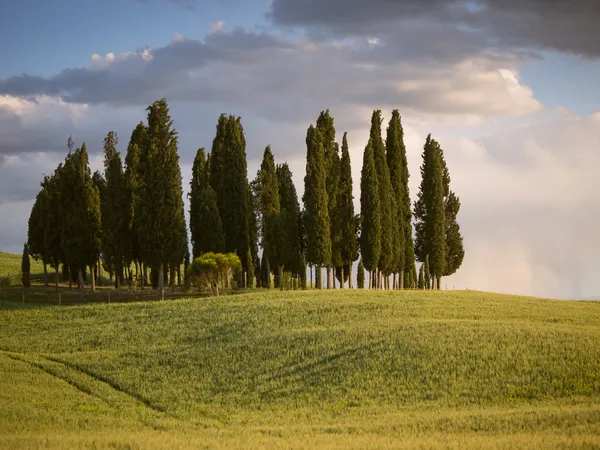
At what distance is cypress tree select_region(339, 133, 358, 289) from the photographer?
78312 millimetres

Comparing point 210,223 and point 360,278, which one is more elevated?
point 210,223

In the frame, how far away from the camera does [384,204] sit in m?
80.6

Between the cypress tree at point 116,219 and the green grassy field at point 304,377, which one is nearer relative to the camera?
the green grassy field at point 304,377

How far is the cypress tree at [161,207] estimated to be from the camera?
238 feet

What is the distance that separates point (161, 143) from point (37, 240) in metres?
26.6

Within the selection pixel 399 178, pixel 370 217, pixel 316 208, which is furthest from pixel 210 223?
pixel 399 178

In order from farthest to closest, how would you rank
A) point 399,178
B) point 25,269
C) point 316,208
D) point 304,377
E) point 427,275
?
point 25,269, point 427,275, point 399,178, point 316,208, point 304,377

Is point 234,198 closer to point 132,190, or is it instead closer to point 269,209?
point 269,209

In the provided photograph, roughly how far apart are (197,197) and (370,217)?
57.4ft

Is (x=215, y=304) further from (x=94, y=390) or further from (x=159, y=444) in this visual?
(x=159, y=444)

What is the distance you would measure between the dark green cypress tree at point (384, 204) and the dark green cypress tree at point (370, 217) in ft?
4.80

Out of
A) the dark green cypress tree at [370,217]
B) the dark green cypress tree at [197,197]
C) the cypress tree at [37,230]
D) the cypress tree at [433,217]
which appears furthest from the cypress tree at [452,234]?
the cypress tree at [37,230]

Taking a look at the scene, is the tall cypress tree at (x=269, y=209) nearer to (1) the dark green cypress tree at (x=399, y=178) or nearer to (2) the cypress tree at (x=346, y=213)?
(2) the cypress tree at (x=346, y=213)

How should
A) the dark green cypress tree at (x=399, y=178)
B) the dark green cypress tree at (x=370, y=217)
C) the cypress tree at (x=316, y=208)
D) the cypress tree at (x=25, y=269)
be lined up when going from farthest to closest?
the cypress tree at (x=25, y=269) < the dark green cypress tree at (x=399, y=178) < the dark green cypress tree at (x=370, y=217) < the cypress tree at (x=316, y=208)
